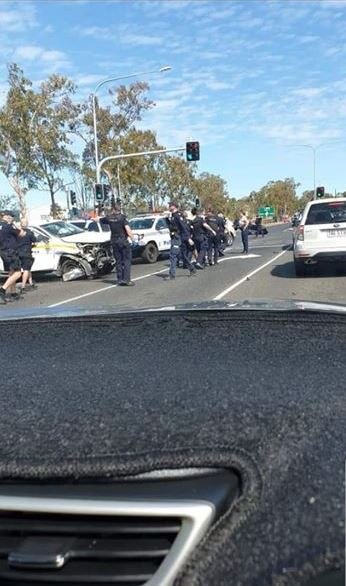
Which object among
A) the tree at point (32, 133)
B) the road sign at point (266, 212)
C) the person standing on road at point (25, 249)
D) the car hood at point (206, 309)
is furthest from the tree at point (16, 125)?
the road sign at point (266, 212)

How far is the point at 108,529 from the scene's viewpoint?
132 cm

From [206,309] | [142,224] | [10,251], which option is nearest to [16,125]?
[142,224]

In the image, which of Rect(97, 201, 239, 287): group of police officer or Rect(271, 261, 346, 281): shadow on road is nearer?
Rect(97, 201, 239, 287): group of police officer

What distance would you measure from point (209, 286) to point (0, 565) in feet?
45.2

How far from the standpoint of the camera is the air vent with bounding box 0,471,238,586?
126 centimetres

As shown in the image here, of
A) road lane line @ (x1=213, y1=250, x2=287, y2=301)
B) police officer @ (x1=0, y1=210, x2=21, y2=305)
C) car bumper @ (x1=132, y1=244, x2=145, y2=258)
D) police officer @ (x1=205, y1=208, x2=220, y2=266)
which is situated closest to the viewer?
road lane line @ (x1=213, y1=250, x2=287, y2=301)

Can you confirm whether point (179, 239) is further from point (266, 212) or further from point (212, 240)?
point (266, 212)

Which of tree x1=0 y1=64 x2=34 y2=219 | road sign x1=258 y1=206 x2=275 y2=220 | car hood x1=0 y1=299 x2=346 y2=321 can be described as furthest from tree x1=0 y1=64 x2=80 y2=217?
road sign x1=258 y1=206 x2=275 y2=220

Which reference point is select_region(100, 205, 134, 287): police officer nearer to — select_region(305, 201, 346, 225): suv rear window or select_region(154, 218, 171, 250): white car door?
select_region(305, 201, 346, 225): suv rear window

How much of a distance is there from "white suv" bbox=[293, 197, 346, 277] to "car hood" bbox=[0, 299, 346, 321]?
490 inches

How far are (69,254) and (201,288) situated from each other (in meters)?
5.48

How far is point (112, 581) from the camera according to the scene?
126cm

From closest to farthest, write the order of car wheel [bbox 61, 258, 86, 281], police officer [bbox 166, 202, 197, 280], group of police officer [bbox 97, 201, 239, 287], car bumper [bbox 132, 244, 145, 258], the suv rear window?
the suv rear window
group of police officer [bbox 97, 201, 239, 287]
police officer [bbox 166, 202, 197, 280]
car wheel [bbox 61, 258, 86, 281]
car bumper [bbox 132, 244, 145, 258]

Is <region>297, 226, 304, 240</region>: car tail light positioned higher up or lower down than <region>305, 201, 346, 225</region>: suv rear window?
lower down
